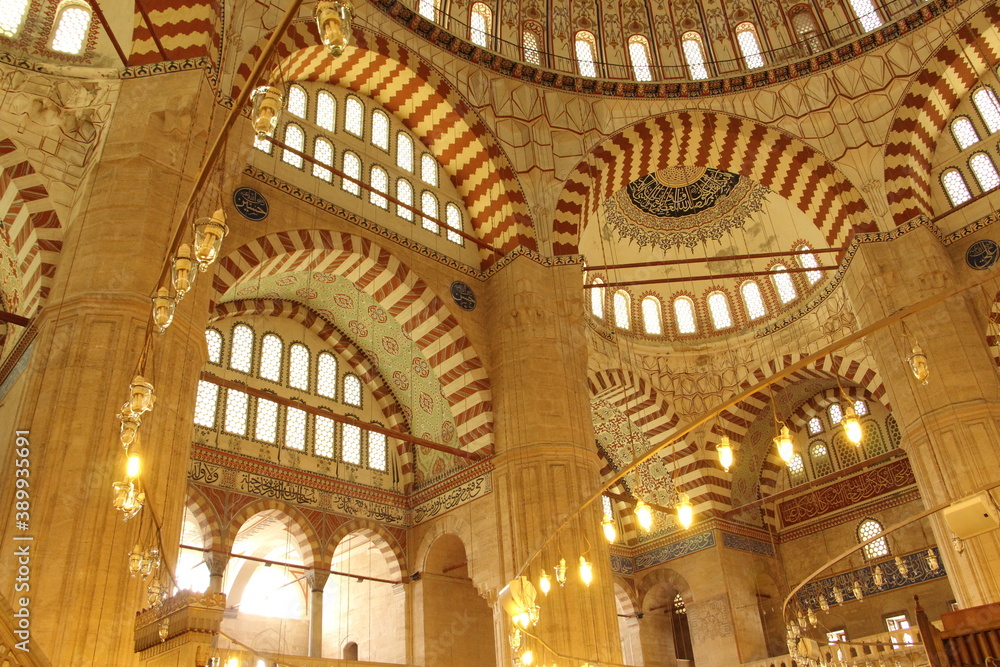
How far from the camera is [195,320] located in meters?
7.29

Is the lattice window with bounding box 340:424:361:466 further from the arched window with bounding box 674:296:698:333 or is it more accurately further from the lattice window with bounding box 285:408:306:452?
the arched window with bounding box 674:296:698:333

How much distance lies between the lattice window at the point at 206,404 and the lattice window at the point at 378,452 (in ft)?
8.36

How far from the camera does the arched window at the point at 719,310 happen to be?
1619 centimetres

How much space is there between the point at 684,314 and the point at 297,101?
8711 millimetres

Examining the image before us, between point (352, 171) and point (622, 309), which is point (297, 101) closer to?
point (352, 171)

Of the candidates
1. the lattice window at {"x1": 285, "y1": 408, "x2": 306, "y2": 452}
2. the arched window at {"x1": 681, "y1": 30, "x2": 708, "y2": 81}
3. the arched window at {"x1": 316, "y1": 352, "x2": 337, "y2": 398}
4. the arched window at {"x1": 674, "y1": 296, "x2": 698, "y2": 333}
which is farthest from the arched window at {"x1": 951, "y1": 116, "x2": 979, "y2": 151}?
the lattice window at {"x1": 285, "y1": 408, "x2": 306, "y2": 452}

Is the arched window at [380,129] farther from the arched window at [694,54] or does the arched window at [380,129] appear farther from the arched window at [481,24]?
the arched window at [694,54]

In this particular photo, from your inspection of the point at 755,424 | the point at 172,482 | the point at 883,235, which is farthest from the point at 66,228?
the point at 755,424

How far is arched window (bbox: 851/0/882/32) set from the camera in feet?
43.1

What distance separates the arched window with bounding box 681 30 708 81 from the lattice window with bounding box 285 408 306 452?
8408 millimetres

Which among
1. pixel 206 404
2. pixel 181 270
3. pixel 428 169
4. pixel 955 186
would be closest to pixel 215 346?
pixel 206 404

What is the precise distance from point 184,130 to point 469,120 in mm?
5231

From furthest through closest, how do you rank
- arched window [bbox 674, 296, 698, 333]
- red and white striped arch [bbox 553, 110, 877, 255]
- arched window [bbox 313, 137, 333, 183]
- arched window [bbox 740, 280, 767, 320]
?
arched window [bbox 674, 296, 698, 333]
arched window [bbox 740, 280, 767, 320]
red and white striped arch [bbox 553, 110, 877, 255]
arched window [bbox 313, 137, 333, 183]

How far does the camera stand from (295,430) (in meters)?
12.0
